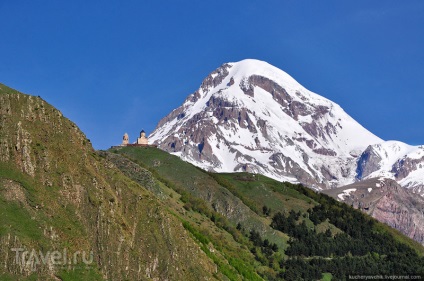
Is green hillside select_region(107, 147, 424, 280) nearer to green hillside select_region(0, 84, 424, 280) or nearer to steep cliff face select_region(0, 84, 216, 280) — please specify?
green hillside select_region(0, 84, 424, 280)

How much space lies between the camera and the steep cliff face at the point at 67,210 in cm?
7162

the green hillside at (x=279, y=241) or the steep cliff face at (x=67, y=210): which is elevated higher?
the green hillside at (x=279, y=241)

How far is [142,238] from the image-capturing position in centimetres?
8650

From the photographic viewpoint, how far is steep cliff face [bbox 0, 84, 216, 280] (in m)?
71.6

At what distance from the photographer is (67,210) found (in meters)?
77.7

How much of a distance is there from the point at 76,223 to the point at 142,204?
48.3 ft

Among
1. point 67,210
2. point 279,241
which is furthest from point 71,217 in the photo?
point 279,241

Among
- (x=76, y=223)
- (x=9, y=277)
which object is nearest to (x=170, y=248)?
(x=76, y=223)

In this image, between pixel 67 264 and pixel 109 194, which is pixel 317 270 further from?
pixel 67 264

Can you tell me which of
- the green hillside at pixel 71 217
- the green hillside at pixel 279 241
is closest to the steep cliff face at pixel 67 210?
the green hillside at pixel 71 217

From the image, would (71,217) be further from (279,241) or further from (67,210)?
(279,241)

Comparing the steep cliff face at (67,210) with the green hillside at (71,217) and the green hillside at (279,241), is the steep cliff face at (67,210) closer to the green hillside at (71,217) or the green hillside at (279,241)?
the green hillside at (71,217)

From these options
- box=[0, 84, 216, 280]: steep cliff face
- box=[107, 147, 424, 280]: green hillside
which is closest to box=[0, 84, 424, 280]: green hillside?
box=[0, 84, 216, 280]: steep cliff face

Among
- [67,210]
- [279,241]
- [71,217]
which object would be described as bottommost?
Answer: [71,217]
